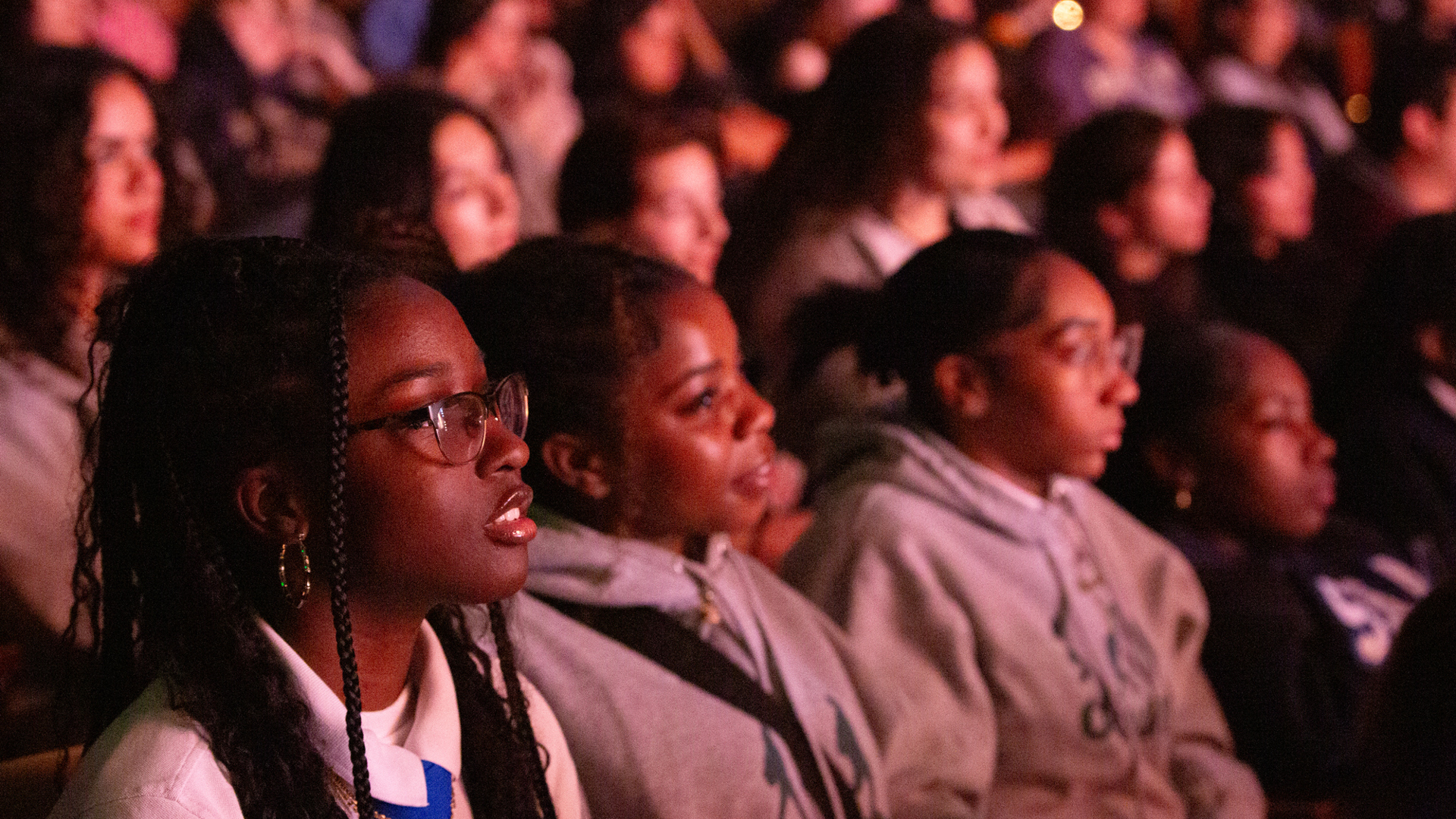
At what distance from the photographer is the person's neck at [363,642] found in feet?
4.08

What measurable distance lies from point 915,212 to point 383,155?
1.22m

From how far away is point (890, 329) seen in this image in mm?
2244

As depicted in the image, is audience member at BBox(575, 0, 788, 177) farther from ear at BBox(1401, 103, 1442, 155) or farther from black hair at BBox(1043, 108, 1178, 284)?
ear at BBox(1401, 103, 1442, 155)

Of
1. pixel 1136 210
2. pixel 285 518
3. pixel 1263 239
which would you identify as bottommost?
pixel 1263 239

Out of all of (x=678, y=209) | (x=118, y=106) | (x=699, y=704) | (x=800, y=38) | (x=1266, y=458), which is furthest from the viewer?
(x=800, y=38)

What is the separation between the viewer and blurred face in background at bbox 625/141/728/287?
276 cm

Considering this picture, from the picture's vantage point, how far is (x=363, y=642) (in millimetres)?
1262

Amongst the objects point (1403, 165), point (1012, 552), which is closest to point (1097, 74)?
point (1403, 165)

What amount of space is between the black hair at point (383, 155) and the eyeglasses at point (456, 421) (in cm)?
110

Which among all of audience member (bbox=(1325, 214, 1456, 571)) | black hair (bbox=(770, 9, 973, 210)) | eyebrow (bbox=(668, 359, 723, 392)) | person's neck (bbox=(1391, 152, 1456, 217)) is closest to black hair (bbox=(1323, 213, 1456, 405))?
audience member (bbox=(1325, 214, 1456, 571))

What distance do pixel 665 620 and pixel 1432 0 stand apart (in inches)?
215

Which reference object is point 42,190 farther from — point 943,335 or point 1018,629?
Answer: point 1018,629

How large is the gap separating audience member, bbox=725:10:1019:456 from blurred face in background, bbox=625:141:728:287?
0.74 ft

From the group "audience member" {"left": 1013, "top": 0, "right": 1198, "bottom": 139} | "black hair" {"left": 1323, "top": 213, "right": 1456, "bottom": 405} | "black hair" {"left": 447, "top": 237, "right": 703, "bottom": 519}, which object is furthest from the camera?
"audience member" {"left": 1013, "top": 0, "right": 1198, "bottom": 139}
